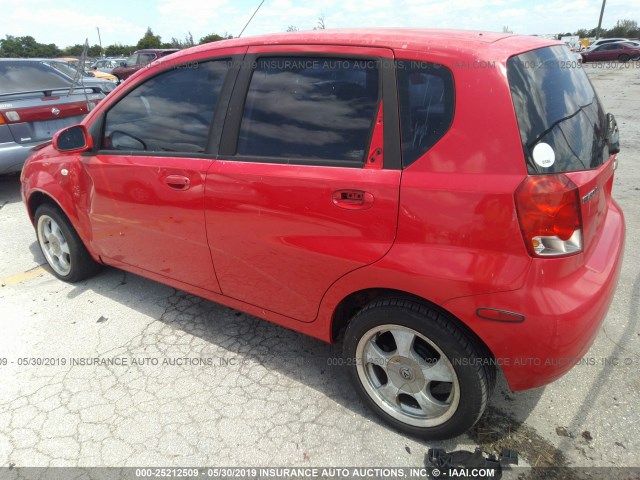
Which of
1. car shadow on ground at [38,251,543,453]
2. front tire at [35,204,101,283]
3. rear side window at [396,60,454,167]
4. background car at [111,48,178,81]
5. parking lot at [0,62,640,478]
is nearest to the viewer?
rear side window at [396,60,454,167]

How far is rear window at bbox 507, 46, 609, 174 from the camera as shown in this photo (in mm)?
1679

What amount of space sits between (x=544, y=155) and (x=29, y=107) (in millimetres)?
6045

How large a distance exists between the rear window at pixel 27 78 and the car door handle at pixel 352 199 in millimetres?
5813

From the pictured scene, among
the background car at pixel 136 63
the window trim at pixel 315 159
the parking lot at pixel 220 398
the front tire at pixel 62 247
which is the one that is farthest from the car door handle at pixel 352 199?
the background car at pixel 136 63

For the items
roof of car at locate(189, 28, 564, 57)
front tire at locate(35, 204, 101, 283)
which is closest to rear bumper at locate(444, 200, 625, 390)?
roof of car at locate(189, 28, 564, 57)

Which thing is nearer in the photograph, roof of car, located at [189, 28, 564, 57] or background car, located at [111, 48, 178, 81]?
roof of car, located at [189, 28, 564, 57]

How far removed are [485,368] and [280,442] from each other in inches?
40.7

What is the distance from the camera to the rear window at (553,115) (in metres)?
1.68

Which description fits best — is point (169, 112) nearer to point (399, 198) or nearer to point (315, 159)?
point (315, 159)

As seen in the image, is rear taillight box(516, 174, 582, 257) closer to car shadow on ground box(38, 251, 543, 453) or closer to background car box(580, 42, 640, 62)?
car shadow on ground box(38, 251, 543, 453)

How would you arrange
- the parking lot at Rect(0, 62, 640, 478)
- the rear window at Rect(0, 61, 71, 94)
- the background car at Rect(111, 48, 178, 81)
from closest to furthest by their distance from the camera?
the parking lot at Rect(0, 62, 640, 478), the rear window at Rect(0, 61, 71, 94), the background car at Rect(111, 48, 178, 81)

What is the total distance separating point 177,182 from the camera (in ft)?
8.29

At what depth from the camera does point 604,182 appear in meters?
2.01

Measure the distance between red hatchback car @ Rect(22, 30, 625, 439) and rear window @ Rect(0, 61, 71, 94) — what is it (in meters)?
4.45
